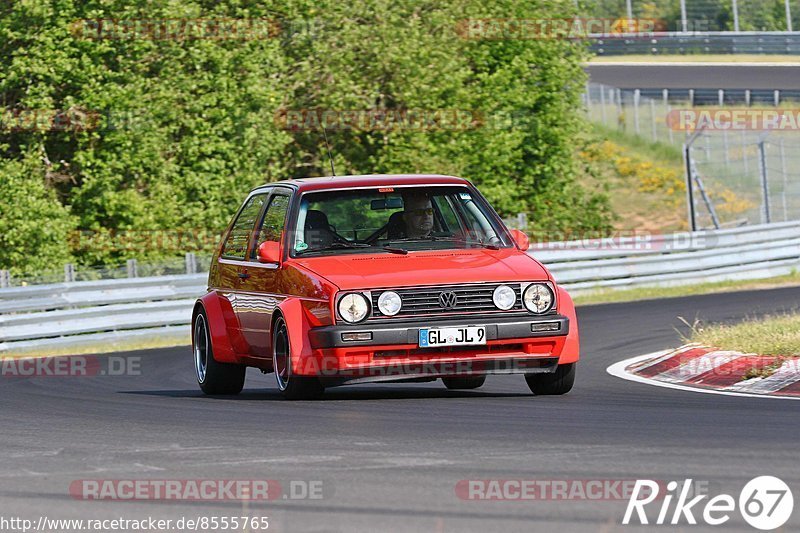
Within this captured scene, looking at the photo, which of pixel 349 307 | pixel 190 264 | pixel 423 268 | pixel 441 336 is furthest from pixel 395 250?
pixel 190 264

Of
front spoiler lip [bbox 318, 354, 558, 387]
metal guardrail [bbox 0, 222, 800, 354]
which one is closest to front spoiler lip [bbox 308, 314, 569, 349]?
front spoiler lip [bbox 318, 354, 558, 387]

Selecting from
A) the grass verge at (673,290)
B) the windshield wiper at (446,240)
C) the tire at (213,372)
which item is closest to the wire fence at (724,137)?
the grass verge at (673,290)

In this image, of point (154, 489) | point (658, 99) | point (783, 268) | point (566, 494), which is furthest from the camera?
point (658, 99)

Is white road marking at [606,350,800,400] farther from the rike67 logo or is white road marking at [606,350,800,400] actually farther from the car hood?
the rike67 logo

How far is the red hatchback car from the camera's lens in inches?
402

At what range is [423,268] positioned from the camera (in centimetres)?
1046

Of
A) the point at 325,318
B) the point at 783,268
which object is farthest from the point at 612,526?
the point at 783,268

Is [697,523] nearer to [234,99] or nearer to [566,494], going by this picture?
[566,494]

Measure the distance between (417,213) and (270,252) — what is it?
116 cm

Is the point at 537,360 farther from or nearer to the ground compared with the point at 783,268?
farther from the ground

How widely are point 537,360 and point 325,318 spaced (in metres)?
1.45

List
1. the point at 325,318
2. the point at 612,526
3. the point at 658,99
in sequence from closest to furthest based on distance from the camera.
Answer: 1. the point at 612,526
2. the point at 325,318
3. the point at 658,99

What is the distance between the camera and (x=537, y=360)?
10453 mm

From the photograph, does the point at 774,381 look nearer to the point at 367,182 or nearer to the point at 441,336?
the point at 441,336
